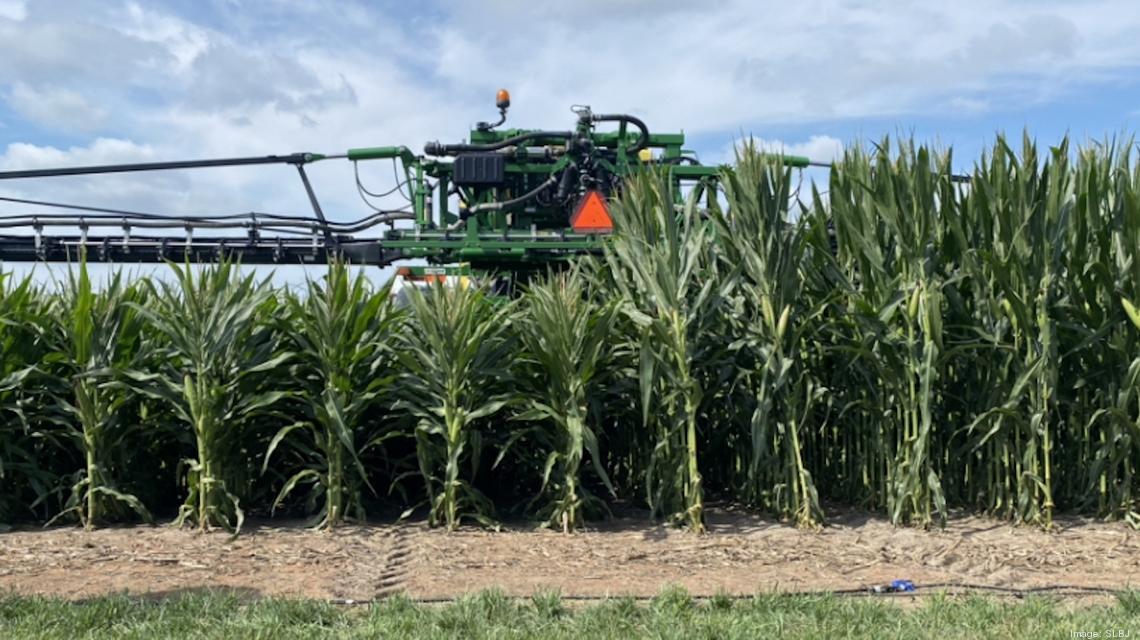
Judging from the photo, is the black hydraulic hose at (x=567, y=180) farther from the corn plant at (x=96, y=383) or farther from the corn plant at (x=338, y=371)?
the corn plant at (x=96, y=383)

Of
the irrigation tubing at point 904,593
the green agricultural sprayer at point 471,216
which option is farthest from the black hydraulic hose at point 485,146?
the irrigation tubing at point 904,593

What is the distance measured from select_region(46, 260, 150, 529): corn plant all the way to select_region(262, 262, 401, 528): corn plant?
1.06 m

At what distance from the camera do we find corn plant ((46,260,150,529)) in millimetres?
6754

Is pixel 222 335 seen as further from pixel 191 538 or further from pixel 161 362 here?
pixel 191 538

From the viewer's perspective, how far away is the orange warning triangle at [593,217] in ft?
29.9

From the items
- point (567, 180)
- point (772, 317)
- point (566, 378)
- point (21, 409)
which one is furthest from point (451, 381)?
point (567, 180)

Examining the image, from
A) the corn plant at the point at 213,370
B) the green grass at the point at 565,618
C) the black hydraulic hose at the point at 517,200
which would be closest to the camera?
the green grass at the point at 565,618

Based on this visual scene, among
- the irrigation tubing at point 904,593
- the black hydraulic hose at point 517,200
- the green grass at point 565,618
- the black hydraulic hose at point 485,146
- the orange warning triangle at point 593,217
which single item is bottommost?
the irrigation tubing at point 904,593

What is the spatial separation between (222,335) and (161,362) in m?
0.69

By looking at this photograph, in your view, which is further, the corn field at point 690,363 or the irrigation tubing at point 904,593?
the corn field at point 690,363

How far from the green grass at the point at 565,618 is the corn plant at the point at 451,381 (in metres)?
1.87

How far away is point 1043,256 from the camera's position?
6.55m

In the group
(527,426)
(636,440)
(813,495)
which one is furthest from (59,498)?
(813,495)

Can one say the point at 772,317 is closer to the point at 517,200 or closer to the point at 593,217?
the point at 593,217
